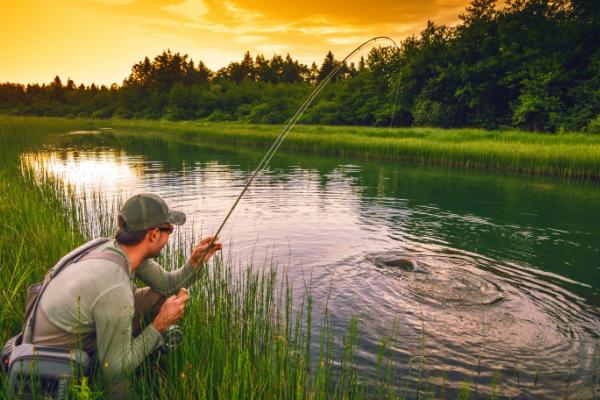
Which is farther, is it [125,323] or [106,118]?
[106,118]

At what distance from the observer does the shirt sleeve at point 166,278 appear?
12.3 ft

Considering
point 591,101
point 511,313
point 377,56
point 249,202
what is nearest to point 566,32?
point 591,101

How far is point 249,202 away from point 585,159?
16134mm

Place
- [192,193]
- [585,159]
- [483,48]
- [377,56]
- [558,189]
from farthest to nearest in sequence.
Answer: [377,56] < [483,48] < [585,159] < [558,189] < [192,193]

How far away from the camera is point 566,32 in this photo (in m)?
37.5

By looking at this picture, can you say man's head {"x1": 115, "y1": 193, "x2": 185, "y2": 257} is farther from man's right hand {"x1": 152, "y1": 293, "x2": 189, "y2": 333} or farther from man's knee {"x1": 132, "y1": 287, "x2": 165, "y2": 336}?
man's knee {"x1": 132, "y1": 287, "x2": 165, "y2": 336}

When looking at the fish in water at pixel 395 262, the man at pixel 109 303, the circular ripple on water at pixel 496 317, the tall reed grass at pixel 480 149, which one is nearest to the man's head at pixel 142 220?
the man at pixel 109 303

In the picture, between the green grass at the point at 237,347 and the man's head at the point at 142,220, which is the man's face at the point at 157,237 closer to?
the man's head at the point at 142,220

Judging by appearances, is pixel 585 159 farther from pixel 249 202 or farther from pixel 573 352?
pixel 573 352

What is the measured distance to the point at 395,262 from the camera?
8367 millimetres

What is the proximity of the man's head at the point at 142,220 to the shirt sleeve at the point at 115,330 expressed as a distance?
1.44 ft

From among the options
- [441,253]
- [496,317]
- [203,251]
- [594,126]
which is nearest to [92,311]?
[203,251]

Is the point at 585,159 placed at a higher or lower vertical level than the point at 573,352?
higher

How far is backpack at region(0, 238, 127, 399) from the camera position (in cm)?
248
